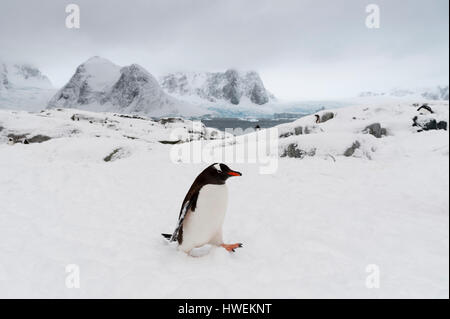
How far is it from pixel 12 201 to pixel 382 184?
26.8 feet

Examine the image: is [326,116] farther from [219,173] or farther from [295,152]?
[219,173]

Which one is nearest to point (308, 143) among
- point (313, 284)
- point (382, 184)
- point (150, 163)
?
point (382, 184)

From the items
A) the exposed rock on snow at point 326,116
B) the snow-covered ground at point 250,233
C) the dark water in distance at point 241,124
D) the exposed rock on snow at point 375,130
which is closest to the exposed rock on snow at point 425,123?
the exposed rock on snow at point 375,130

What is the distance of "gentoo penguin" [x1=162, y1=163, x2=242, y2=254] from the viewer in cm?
330

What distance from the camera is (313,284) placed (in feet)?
8.93

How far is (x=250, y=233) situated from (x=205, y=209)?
125cm

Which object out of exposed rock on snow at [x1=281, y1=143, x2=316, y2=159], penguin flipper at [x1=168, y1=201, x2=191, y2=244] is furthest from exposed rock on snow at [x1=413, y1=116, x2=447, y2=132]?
penguin flipper at [x1=168, y1=201, x2=191, y2=244]

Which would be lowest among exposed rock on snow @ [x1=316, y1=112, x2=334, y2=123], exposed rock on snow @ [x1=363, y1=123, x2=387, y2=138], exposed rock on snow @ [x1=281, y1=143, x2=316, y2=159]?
exposed rock on snow @ [x1=281, y1=143, x2=316, y2=159]

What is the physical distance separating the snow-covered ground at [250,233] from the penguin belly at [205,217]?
22 cm

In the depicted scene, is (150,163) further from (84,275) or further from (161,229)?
(84,275)

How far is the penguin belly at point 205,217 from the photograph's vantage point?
331cm

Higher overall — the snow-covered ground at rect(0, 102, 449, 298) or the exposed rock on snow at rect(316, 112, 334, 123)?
the exposed rock on snow at rect(316, 112, 334, 123)

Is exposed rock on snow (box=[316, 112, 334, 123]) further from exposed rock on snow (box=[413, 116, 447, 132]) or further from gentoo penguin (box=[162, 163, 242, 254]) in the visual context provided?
gentoo penguin (box=[162, 163, 242, 254])

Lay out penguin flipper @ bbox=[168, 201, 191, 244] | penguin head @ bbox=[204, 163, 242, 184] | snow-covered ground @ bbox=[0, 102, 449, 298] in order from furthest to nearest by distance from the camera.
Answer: penguin flipper @ bbox=[168, 201, 191, 244], penguin head @ bbox=[204, 163, 242, 184], snow-covered ground @ bbox=[0, 102, 449, 298]
